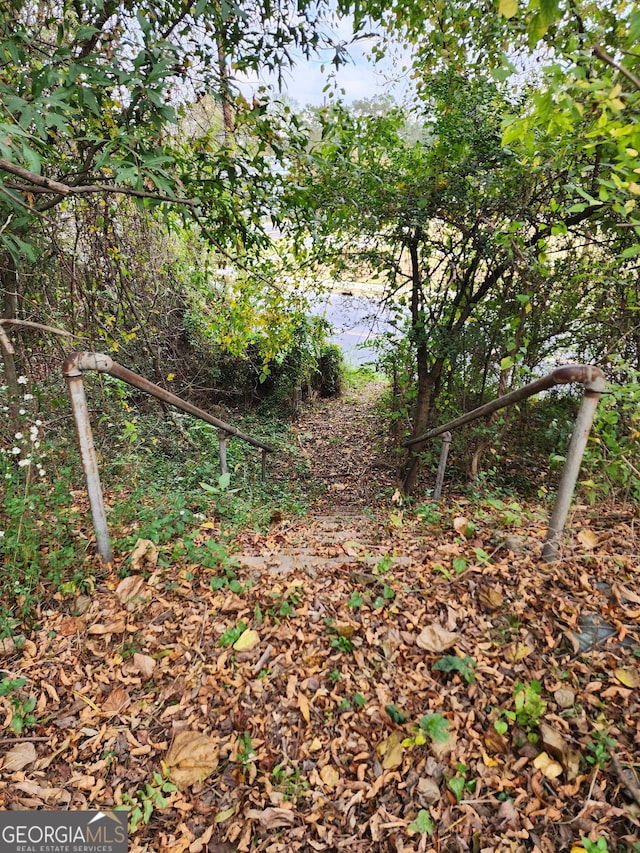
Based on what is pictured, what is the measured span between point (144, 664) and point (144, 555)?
662 mm

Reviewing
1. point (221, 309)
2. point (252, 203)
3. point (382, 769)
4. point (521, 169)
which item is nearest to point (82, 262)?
point (221, 309)

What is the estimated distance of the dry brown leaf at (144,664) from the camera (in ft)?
6.25

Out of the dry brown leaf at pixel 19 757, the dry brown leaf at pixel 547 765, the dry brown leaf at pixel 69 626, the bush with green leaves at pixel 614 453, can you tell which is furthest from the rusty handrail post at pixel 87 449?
the bush with green leaves at pixel 614 453

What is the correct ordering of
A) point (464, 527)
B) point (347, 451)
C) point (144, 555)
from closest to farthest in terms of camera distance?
point (144, 555) → point (464, 527) → point (347, 451)

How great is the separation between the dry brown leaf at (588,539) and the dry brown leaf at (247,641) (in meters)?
1.68

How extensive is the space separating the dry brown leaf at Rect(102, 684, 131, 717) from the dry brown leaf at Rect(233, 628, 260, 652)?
0.48m

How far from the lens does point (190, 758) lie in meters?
1.60

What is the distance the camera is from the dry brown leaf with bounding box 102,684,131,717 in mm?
1752

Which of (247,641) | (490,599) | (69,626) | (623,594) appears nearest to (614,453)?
→ (623,594)

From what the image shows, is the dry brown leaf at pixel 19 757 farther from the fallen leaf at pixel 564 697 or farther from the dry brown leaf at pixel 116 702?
the fallen leaf at pixel 564 697

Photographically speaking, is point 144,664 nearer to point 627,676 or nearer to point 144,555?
point 144,555

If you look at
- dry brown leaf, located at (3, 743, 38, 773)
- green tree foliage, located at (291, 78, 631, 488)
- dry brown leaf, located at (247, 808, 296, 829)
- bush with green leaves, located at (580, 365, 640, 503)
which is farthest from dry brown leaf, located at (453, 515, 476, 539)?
dry brown leaf, located at (3, 743, 38, 773)

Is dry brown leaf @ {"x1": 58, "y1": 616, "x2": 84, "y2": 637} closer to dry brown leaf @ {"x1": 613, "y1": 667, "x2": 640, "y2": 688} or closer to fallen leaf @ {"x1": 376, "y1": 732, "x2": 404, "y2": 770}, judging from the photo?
fallen leaf @ {"x1": 376, "y1": 732, "x2": 404, "y2": 770}

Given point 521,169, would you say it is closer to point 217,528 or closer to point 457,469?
point 457,469
